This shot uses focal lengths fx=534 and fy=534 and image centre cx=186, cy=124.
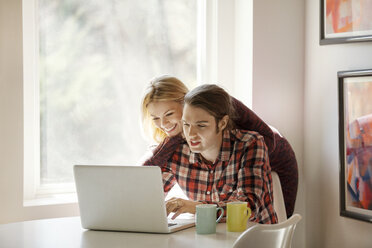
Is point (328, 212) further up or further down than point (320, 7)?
further down

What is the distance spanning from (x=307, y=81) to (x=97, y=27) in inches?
42.4

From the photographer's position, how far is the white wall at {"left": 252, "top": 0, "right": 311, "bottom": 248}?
8.61ft

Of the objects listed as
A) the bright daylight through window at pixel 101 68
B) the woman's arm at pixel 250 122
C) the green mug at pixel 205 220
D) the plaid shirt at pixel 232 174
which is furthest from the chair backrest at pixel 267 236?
the bright daylight through window at pixel 101 68

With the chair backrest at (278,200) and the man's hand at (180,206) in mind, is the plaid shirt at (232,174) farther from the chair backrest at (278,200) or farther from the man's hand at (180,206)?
the chair backrest at (278,200)

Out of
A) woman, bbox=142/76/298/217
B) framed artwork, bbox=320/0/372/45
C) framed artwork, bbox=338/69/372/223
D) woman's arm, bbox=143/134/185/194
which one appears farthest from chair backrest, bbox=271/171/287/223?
framed artwork, bbox=320/0/372/45

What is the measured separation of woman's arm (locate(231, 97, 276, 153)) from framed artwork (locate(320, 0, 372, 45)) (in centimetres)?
53

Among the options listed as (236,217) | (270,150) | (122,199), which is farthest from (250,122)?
(122,199)

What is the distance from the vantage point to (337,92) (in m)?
2.36

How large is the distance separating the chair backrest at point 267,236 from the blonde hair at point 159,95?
94 cm

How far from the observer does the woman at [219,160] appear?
1917 millimetres

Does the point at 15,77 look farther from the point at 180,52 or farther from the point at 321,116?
the point at 321,116

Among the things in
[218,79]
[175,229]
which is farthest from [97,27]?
[175,229]

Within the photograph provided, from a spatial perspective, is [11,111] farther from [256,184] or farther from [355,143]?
[355,143]

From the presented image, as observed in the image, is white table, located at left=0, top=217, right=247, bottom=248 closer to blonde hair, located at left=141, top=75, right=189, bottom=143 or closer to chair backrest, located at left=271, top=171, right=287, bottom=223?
chair backrest, located at left=271, top=171, right=287, bottom=223
